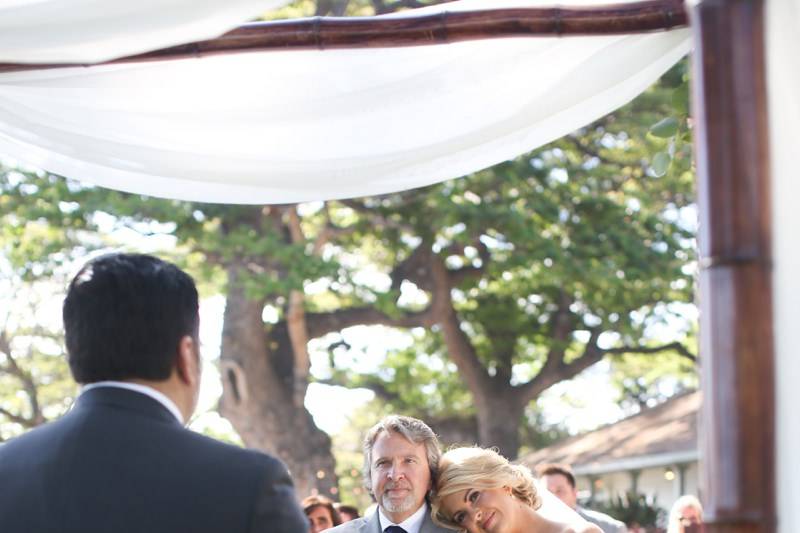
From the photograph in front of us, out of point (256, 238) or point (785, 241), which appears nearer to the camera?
point (785, 241)

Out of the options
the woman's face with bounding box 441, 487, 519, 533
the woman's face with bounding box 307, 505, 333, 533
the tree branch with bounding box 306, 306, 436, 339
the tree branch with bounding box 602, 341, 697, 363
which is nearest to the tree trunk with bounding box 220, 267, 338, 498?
the tree branch with bounding box 306, 306, 436, 339

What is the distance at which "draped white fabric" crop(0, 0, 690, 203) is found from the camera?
3410 millimetres

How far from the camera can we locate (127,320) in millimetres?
2158

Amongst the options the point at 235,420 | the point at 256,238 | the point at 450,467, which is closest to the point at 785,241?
the point at 450,467

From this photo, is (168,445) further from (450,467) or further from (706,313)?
(450,467)

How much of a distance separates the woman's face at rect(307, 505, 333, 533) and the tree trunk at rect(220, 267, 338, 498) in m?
12.5

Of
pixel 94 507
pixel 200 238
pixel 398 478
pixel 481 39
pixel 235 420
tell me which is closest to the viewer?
pixel 94 507

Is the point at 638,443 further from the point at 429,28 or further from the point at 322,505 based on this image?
the point at 429,28

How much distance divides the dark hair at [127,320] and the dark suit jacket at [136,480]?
0.17 ft

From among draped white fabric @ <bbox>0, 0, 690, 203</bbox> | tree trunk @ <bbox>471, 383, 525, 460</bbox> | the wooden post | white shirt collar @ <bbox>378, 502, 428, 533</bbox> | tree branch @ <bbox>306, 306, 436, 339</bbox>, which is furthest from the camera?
tree trunk @ <bbox>471, 383, 525, 460</bbox>

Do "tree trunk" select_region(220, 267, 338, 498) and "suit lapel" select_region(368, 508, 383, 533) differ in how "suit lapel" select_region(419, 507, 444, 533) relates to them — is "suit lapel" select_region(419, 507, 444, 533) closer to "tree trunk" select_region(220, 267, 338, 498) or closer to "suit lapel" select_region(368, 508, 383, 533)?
"suit lapel" select_region(368, 508, 383, 533)

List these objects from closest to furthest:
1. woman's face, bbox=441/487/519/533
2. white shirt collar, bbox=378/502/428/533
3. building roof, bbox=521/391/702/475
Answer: woman's face, bbox=441/487/519/533 → white shirt collar, bbox=378/502/428/533 → building roof, bbox=521/391/702/475

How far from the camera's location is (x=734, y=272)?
1.90 m

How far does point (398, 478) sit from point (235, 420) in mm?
15817
